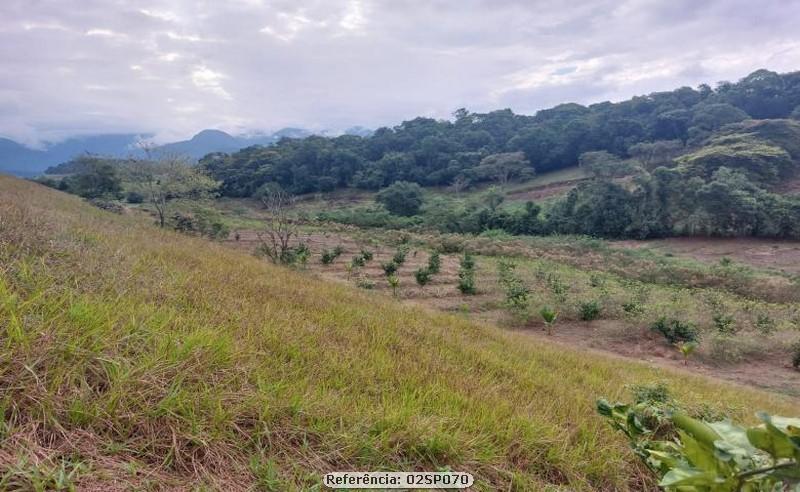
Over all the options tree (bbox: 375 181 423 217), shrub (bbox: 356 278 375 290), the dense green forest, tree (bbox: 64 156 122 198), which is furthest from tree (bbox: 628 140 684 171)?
tree (bbox: 64 156 122 198)

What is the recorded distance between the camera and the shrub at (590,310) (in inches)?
506

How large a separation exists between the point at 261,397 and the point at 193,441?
38 centimetres

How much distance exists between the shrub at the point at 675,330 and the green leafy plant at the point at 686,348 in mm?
348

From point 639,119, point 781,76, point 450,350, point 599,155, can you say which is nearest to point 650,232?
point 599,155

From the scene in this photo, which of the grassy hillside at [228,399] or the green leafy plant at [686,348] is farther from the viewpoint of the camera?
the green leafy plant at [686,348]

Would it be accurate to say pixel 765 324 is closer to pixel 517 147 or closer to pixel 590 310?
pixel 590 310

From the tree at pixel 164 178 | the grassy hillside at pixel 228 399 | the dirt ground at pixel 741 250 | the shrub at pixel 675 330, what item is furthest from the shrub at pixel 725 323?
the tree at pixel 164 178

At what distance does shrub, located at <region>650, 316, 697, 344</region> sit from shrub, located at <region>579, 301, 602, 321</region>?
1.65 metres

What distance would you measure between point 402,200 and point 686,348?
36.5 m

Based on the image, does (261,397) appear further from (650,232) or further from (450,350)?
(650,232)

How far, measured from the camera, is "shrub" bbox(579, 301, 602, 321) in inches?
506

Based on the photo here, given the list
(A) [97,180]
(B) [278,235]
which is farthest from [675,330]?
(A) [97,180]

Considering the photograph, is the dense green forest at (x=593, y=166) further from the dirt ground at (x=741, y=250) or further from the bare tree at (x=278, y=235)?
the bare tree at (x=278, y=235)

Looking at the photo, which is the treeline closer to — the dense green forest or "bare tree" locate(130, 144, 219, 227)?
the dense green forest
